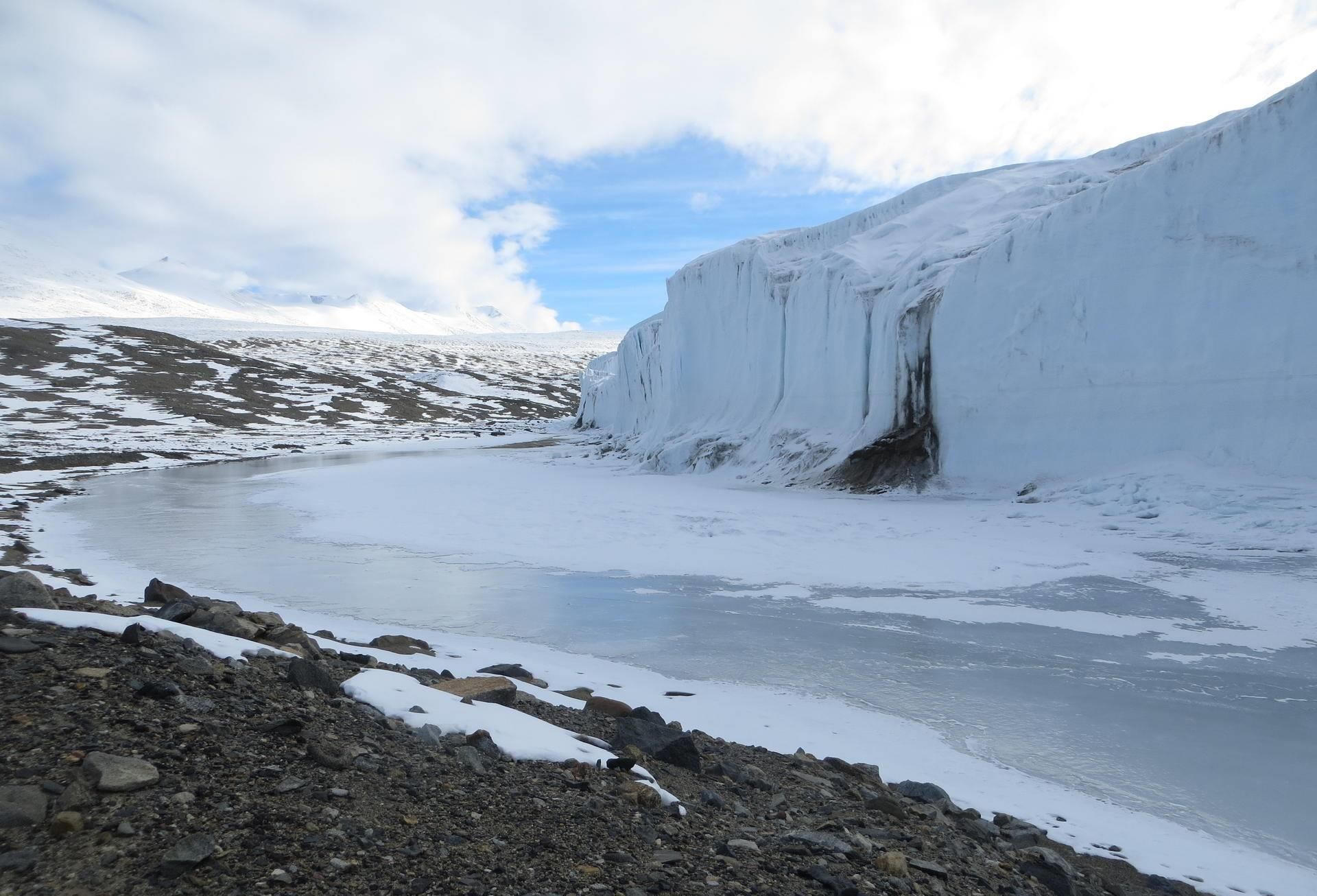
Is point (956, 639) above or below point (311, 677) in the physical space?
below

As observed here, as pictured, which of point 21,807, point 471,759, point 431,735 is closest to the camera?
point 21,807

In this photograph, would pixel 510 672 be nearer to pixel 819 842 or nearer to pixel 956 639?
pixel 819 842

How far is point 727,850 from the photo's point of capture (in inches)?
100

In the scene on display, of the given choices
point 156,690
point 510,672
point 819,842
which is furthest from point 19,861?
point 510,672

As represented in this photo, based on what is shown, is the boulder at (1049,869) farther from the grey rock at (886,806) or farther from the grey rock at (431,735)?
the grey rock at (431,735)

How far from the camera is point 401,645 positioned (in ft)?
17.0

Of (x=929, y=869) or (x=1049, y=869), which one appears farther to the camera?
(x=1049, y=869)

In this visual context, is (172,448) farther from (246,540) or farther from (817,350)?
(817,350)

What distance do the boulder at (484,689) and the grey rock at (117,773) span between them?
1537 mm

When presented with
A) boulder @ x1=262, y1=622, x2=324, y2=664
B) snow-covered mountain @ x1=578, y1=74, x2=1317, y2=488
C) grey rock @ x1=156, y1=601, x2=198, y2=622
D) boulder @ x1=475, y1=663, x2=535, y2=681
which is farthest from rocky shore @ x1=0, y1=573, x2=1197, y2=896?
snow-covered mountain @ x1=578, y1=74, x2=1317, y2=488

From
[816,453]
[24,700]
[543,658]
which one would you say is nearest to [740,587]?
[543,658]

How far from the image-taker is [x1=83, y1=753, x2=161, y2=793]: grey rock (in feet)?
6.96

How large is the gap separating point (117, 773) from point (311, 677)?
114 centimetres

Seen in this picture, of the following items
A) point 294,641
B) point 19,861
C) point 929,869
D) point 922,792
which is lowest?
point 922,792
